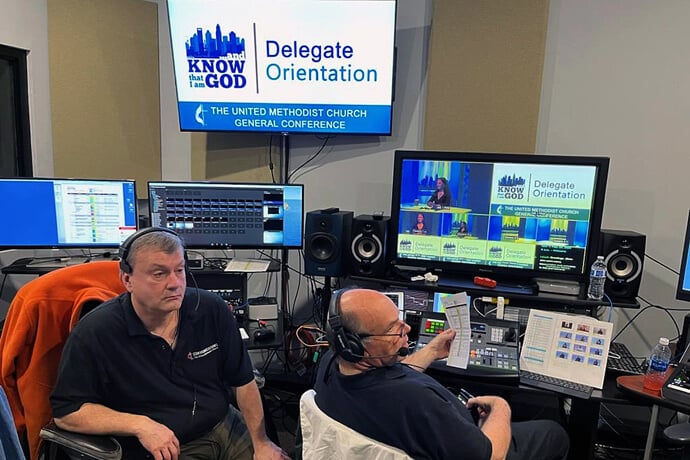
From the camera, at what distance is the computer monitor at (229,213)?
8.19ft

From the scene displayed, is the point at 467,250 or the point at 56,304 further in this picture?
the point at 467,250

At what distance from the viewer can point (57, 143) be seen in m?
2.88

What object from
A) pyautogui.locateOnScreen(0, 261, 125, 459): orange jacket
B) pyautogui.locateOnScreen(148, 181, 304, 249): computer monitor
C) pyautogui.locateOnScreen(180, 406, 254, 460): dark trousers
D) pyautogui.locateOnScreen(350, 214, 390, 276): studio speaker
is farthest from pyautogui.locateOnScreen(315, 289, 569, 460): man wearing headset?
pyautogui.locateOnScreen(148, 181, 304, 249): computer monitor

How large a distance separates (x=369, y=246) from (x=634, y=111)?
4.73ft

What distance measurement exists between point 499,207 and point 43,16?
268cm

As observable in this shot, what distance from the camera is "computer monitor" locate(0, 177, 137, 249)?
2.42 meters

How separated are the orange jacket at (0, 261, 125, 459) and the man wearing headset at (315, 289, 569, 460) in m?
0.86

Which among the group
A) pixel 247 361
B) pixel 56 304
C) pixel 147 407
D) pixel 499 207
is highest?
pixel 499 207

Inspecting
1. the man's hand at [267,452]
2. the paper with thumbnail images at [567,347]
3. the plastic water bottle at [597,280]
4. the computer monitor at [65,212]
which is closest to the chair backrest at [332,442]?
the man's hand at [267,452]

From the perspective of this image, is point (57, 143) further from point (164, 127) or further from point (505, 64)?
point (505, 64)

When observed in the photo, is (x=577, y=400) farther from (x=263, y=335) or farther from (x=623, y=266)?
(x=263, y=335)

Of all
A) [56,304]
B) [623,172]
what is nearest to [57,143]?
[56,304]

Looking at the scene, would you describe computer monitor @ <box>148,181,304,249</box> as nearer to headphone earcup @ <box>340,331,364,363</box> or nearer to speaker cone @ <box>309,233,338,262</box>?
speaker cone @ <box>309,233,338,262</box>

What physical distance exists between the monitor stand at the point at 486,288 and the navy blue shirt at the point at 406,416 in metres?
0.95
